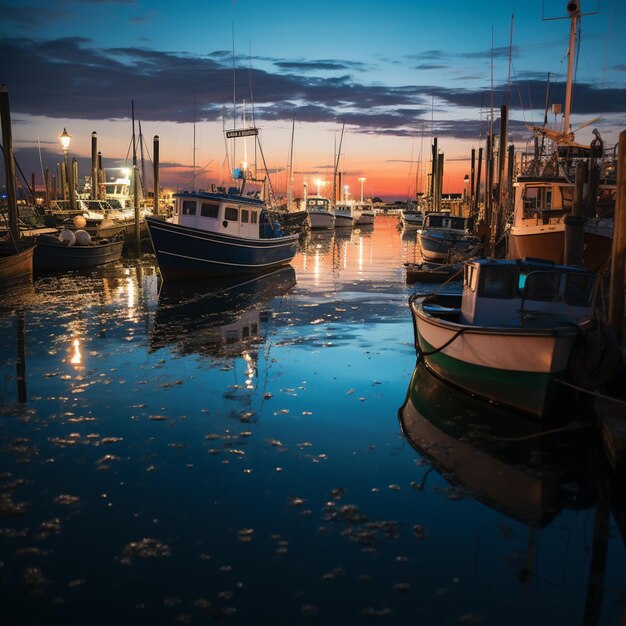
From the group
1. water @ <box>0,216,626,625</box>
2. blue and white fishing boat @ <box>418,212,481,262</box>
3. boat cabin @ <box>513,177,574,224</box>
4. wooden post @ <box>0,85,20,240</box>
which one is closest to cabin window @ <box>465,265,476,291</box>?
water @ <box>0,216,626,625</box>

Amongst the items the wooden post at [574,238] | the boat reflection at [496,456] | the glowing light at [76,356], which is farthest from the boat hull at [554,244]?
the glowing light at [76,356]

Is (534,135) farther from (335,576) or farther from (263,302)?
(335,576)

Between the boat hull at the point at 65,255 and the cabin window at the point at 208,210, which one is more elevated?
the cabin window at the point at 208,210

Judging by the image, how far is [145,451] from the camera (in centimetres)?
720

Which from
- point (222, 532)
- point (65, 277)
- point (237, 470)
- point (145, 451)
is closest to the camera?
point (222, 532)

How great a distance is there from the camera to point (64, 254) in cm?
2642

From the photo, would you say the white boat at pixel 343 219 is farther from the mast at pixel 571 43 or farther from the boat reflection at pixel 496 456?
the boat reflection at pixel 496 456

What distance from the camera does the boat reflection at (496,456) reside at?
6195mm

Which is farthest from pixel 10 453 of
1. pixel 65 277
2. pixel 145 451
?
pixel 65 277

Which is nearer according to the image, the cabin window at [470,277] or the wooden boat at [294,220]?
the cabin window at [470,277]

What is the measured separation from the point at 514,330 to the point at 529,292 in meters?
1.68

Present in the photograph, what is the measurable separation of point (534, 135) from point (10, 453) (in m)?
30.5

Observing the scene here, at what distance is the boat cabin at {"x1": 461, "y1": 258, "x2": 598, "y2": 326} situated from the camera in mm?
9438

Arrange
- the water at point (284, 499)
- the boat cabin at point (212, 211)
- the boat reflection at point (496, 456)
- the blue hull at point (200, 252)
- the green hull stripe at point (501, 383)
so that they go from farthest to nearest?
the boat cabin at point (212, 211), the blue hull at point (200, 252), the green hull stripe at point (501, 383), the boat reflection at point (496, 456), the water at point (284, 499)
